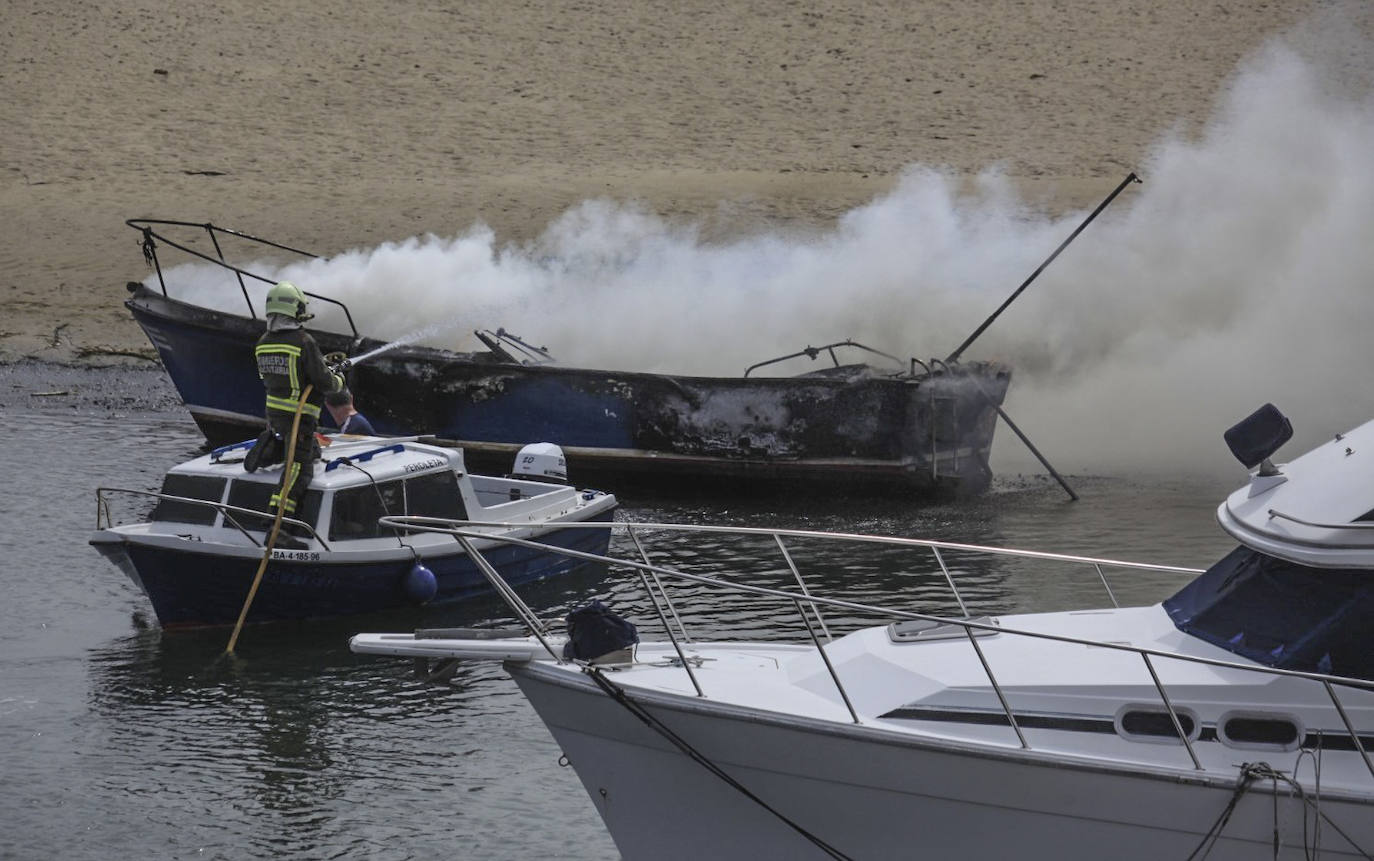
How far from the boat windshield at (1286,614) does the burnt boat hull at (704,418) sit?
31.8 ft

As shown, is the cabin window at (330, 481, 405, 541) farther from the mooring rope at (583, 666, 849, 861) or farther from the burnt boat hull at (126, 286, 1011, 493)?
the mooring rope at (583, 666, 849, 861)

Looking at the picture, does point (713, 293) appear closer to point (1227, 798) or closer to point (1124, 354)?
point (1124, 354)

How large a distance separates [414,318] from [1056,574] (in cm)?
1035

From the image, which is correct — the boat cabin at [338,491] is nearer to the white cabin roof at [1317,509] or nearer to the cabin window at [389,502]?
the cabin window at [389,502]

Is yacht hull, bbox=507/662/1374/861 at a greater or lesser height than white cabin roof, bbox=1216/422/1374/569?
lesser

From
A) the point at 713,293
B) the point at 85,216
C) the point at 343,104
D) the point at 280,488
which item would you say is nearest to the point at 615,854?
the point at 280,488

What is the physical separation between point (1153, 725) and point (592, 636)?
2.41 m

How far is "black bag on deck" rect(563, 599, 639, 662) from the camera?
24.0 ft

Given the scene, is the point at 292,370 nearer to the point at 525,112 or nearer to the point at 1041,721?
the point at 1041,721

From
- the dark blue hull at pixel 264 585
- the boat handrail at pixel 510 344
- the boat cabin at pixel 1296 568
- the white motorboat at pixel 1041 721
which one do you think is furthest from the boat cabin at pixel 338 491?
the boat cabin at pixel 1296 568

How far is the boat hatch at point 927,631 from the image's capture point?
7301 millimetres

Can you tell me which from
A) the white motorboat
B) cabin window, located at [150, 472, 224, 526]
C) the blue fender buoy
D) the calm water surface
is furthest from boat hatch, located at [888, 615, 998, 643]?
cabin window, located at [150, 472, 224, 526]

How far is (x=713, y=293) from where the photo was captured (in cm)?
2125

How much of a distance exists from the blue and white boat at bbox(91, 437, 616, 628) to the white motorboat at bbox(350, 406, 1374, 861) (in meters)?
5.04
